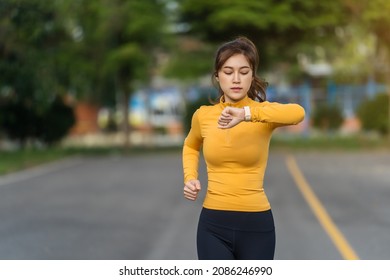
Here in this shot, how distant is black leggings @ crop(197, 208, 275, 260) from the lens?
353 centimetres

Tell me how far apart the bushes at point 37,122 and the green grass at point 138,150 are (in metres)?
1.46

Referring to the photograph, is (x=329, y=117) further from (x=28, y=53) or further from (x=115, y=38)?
(x=28, y=53)

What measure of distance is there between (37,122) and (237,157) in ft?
102

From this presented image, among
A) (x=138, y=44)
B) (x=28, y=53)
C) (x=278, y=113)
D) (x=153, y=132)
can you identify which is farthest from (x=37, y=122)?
(x=278, y=113)

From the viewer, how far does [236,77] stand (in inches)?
134

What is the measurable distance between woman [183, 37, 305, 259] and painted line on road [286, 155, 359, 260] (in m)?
5.14

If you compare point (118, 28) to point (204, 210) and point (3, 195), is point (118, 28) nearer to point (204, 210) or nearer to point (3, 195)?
point (3, 195)

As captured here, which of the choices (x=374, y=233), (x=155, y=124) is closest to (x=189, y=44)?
(x=155, y=124)

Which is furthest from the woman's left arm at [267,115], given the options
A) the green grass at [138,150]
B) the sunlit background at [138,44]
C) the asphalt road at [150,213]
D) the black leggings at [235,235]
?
the sunlit background at [138,44]

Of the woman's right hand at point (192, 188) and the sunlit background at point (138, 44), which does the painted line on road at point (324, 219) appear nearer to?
the woman's right hand at point (192, 188)

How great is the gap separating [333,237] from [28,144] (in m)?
26.2

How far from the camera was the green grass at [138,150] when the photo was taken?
26109 mm

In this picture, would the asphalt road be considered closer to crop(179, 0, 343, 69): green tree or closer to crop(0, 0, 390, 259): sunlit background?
crop(0, 0, 390, 259): sunlit background

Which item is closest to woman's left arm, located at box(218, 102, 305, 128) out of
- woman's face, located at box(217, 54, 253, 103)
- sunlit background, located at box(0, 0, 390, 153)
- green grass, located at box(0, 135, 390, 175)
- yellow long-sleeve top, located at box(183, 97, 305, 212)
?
yellow long-sleeve top, located at box(183, 97, 305, 212)
